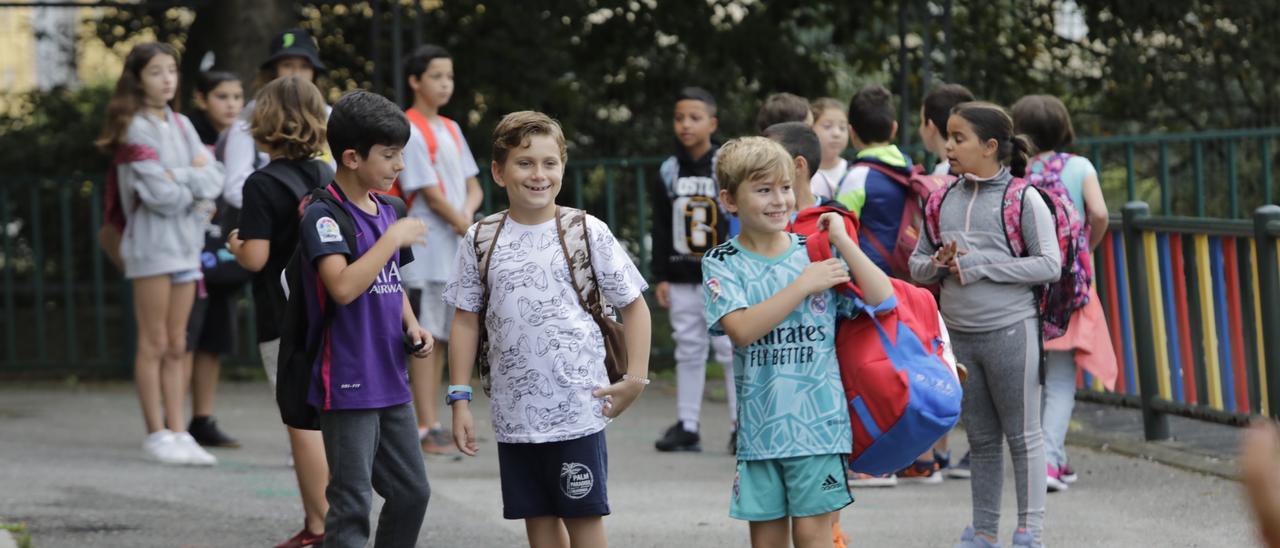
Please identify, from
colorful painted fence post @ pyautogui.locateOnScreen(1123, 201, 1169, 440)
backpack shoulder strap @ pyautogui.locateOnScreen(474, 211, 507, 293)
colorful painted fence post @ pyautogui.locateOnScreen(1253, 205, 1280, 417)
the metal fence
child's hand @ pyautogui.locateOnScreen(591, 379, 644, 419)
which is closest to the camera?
child's hand @ pyautogui.locateOnScreen(591, 379, 644, 419)

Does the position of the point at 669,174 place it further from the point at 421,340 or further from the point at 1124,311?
the point at 421,340

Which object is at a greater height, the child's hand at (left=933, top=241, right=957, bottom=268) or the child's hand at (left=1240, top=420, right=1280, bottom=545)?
the child's hand at (left=933, top=241, right=957, bottom=268)

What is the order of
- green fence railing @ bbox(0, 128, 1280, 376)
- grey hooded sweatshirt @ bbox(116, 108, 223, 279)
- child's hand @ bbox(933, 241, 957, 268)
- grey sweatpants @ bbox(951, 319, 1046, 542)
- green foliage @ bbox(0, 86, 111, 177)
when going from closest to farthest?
child's hand @ bbox(933, 241, 957, 268) < grey sweatpants @ bbox(951, 319, 1046, 542) < grey hooded sweatshirt @ bbox(116, 108, 223, 279) < green fence railing @ bbox(0, 128, 1280, 376) < green foliage @ bbox(0, 86, 111, 177)

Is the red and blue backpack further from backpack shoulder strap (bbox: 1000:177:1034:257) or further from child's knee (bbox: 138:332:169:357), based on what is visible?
child's knee (bbox: 138:332:169:357)

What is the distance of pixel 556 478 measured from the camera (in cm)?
422

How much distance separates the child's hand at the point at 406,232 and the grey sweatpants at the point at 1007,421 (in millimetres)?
1886

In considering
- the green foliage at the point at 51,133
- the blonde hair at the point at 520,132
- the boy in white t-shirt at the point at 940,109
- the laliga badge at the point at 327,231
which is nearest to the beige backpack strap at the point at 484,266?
the blonde hair at the point at 520,132

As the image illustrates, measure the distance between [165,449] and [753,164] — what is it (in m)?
4.13

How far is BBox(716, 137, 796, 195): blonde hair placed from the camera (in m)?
4.29

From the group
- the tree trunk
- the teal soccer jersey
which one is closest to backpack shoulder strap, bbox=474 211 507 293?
the teal soccer jersey

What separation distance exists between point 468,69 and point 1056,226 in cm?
672

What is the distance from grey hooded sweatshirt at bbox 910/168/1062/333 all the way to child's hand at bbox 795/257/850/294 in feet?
3.59

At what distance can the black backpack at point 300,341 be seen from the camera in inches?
175

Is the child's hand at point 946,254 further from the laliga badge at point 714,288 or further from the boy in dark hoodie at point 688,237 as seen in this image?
the boy in dark hoodie at point 688,237
